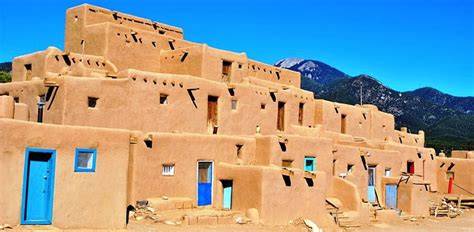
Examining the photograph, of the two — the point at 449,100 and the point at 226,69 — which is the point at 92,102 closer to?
the point at 226,69

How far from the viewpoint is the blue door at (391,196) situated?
33750 mm

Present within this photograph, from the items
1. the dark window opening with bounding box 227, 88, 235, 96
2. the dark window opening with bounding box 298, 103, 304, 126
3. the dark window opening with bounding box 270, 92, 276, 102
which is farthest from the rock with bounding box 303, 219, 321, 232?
the dark window opening with bounding box 298, 103, 304, 126

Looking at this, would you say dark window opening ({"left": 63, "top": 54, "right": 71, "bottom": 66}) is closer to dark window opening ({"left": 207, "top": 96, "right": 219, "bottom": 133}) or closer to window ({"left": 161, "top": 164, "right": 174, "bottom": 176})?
dark window opening ({"left": 207, "top": 96, "right": 219, "bottom": 133})

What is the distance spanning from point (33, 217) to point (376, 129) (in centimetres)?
2983

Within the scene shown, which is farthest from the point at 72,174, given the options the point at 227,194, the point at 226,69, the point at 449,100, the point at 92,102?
the point at 449,100

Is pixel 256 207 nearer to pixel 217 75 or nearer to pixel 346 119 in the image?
pixel 217 75

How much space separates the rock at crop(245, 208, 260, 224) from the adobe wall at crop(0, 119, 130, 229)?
5.96m

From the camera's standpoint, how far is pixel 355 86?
148 metres

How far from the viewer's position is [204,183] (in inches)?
990

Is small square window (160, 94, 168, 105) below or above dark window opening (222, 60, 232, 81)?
below

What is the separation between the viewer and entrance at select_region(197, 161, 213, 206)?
2495 cm

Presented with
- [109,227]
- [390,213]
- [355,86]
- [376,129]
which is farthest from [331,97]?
[109,227]

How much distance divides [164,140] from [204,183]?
2828mm

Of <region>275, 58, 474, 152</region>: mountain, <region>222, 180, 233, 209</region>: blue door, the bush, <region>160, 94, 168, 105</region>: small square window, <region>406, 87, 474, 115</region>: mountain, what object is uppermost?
<region>406, 87, 474, 115</region>: mountain
